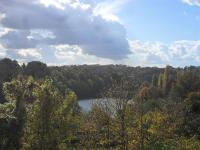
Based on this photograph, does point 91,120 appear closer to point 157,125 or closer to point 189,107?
point 157,125

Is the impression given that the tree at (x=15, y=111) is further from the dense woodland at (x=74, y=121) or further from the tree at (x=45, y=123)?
the tree at (x=45, y=123)

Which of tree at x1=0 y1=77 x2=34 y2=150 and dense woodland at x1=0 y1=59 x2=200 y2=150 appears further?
dense woodland at x1=0 y1=59 x2=200 y2=150

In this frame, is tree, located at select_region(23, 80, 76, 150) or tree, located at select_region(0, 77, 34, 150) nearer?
tree, located at select_region(0, 77, 34, 150)

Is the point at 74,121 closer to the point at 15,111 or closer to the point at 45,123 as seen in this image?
the point at 45,123

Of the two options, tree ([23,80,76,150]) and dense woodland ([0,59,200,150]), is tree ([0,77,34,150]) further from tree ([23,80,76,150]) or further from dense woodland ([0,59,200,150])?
tree ([23,80,76,150])

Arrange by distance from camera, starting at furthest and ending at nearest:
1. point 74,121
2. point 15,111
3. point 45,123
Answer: point 74,121
point 15,111
point 45,123

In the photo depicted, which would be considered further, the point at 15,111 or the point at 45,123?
the point at 15,111

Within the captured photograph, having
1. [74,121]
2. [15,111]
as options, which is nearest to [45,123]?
[15,111]

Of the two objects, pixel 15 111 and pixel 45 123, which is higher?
pixel 15 111

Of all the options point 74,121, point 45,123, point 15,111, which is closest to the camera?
point 45,123

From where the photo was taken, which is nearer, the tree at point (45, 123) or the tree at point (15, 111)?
the tree at point (15, 111)

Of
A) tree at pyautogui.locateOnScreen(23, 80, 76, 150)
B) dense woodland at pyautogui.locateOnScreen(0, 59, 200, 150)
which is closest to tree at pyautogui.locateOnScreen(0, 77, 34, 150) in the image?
dense woodland at pyautogui.locateOnScreen(0, 59, 200, 150)

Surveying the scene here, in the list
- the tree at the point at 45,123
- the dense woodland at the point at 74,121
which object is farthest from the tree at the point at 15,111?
the tree at the point at 45,123

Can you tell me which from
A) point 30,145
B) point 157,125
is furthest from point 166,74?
point 30,145
